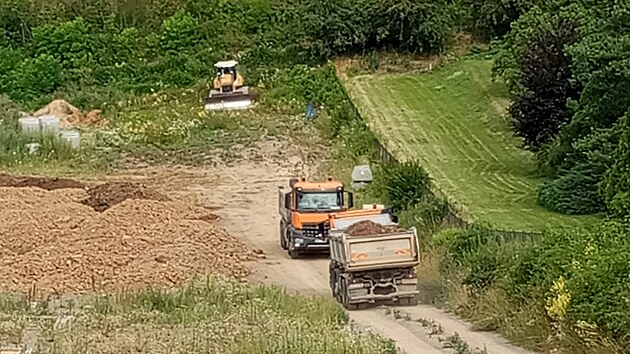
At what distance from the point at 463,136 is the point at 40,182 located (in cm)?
1669

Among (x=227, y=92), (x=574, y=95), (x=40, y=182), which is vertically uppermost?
(x=574, y=95)

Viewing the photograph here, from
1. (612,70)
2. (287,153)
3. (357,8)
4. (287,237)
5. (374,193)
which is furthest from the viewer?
(357,8)

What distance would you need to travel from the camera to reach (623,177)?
32812 mm

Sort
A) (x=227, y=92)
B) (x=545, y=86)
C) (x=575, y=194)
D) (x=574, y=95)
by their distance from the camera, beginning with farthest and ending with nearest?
(x=227, y=92)
(x=545, y=86)
(x=574, y=95)
(x=575, y=194)

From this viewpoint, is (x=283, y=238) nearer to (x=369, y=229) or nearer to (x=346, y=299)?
(x=369, y=229)

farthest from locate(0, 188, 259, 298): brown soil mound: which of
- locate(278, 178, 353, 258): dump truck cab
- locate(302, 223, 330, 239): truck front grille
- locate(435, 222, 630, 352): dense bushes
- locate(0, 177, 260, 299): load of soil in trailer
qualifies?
locate(435, 222, 630, 352): dense bushes

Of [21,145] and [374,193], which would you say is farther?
[21,145]

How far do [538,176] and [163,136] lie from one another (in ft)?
51.5

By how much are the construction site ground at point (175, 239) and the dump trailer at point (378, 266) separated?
37cm

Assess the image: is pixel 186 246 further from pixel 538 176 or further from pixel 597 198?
pixel 538 176

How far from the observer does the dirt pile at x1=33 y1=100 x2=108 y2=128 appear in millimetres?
58094

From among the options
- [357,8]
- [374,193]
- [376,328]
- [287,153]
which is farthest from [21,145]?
[376,328]

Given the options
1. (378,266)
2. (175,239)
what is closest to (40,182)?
(175,239)

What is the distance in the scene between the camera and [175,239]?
35438mm
